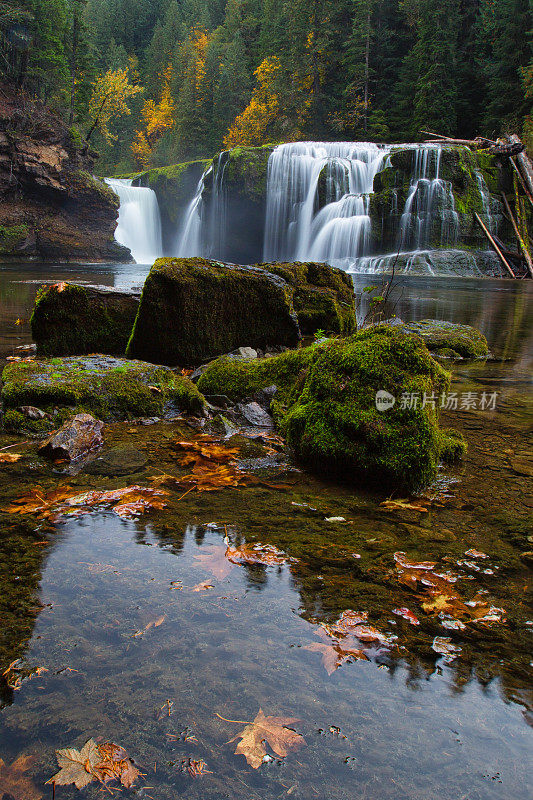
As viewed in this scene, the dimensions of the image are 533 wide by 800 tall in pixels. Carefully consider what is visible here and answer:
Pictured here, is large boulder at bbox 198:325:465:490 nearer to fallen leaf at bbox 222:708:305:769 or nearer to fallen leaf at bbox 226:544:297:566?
fallen leaf at bbox 226:544:297:566

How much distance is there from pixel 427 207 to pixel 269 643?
26843 millimetres

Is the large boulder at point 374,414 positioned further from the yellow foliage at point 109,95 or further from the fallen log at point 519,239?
the yellow foliage at point 109,95

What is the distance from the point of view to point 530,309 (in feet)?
41.8

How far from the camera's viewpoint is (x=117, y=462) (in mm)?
3322

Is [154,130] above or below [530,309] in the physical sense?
above

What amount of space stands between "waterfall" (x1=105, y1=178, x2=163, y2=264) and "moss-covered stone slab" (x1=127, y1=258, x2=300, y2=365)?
32.7 m

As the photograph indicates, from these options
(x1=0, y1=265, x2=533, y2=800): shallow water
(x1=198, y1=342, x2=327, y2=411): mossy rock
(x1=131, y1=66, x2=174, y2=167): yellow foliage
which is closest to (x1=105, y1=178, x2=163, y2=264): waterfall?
(x1=131, y1=66, x2=174, y2=167): yellow foliage

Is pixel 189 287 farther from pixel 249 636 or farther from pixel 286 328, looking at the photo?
pixel 249 636

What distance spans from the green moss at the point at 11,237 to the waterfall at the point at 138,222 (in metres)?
9.00

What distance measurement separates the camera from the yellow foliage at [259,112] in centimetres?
4603

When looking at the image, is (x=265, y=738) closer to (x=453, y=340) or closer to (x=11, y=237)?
(x=453, y=340)

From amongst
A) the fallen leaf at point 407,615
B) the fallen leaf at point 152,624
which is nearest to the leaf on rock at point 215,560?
the fallen leaf at point 152,624

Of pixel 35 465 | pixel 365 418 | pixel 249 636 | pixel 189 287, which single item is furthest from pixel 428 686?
pixel 189 287

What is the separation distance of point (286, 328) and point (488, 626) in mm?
4700
